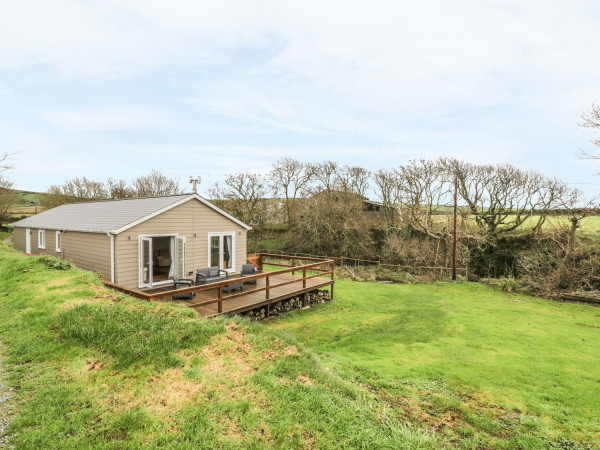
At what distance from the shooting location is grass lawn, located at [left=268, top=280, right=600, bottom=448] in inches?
176

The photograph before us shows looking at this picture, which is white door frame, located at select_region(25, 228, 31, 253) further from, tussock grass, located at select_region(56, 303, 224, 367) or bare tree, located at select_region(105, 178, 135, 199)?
bare tree, located at select_region(105, 178, 135, 199)

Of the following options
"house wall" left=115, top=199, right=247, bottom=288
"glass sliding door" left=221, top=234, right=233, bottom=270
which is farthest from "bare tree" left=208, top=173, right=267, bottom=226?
"glass sliding door" left=221, top=234, right=233, bottom=270

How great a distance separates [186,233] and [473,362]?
10387mm

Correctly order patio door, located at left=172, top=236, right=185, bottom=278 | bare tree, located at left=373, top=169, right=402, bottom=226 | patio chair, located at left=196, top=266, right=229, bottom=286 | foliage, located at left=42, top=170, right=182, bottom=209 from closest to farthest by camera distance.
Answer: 1. patio chair, located at left=196, top=266, right=229, bottom=286
2. patio door, located at left=172, top=236, right=185, bottom=278
3. bare tree, located at left=373, top=169, right=402, bottom=226
4. foliage, located at left=42, top=170, right=182, bottom=209

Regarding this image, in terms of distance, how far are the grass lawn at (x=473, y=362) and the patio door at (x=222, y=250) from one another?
4.12 metres

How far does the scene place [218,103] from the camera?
22.5 m

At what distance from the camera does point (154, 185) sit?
3684 centimetres

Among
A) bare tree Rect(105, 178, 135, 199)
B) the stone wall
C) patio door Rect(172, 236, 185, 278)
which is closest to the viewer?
the stone wall

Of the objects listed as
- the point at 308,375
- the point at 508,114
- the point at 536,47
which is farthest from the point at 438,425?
the point at 508,114

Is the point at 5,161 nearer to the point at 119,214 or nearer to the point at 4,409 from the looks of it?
the point at 119,214

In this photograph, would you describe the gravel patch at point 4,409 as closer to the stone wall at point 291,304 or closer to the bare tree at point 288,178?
the stone wall at point 291,304

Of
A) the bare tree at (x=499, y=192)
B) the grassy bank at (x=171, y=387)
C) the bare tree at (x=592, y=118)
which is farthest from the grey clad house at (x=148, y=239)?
the bare tree at (x=592, y=118)

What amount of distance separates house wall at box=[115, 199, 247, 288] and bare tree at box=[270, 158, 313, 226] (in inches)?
596

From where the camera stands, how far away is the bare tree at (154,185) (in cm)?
3634
